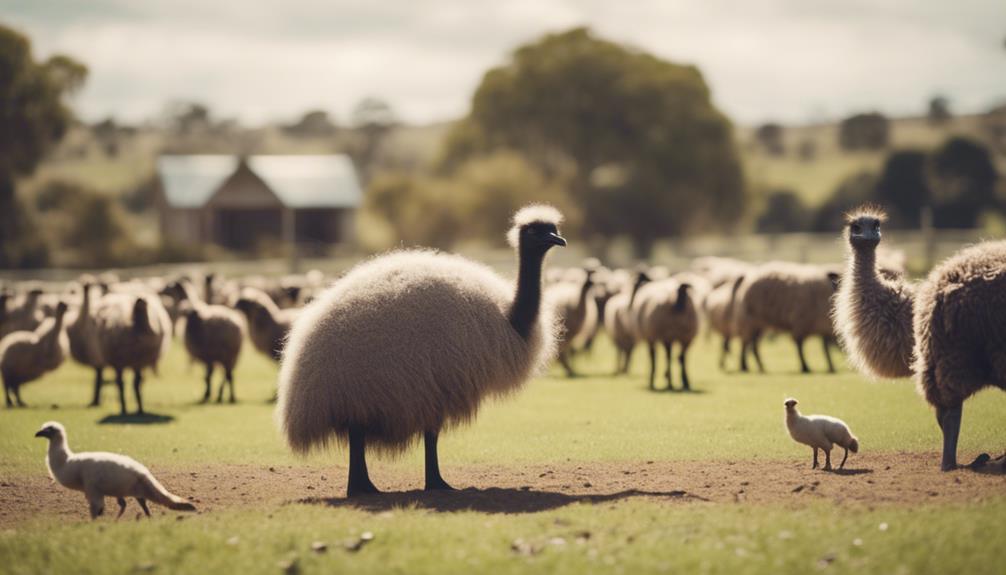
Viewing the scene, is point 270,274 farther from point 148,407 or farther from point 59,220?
point 148,407

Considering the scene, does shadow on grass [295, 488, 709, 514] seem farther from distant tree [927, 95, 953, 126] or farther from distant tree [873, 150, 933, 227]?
distant tree [927, 95, 953, 126]

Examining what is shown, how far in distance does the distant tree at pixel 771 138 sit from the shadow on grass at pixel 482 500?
5312 inches

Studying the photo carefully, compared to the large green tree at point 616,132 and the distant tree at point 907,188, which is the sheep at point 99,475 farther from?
the distant tree at point 907,188

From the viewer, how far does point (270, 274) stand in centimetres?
6019

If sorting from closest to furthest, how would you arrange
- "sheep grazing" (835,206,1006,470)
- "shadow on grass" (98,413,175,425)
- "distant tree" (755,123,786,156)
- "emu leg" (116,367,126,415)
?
"sheep grazing" (835,206,1006,470)
"shadow on grass" (98,413,175,425)
"emu leg" (116,367,126,415)
"distant tree" (755,123,786,156)

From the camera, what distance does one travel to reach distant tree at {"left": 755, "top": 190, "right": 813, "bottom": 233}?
10438 cm

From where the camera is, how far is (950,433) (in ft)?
38.0

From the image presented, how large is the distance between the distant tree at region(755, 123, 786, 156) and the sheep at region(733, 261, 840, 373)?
391ft

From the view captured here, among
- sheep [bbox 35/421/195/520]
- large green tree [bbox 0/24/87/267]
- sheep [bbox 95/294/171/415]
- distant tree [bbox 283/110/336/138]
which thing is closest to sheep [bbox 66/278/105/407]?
sheep [bbox 95/294/171/415]

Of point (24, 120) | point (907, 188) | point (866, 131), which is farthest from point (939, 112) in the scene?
point (24, 120)

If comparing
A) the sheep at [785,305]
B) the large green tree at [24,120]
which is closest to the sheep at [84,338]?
the sheep at [785,305]

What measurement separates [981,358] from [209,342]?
49.4 ft

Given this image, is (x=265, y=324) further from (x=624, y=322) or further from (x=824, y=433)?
(x=824, y=433)

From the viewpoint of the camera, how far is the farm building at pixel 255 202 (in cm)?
7600
